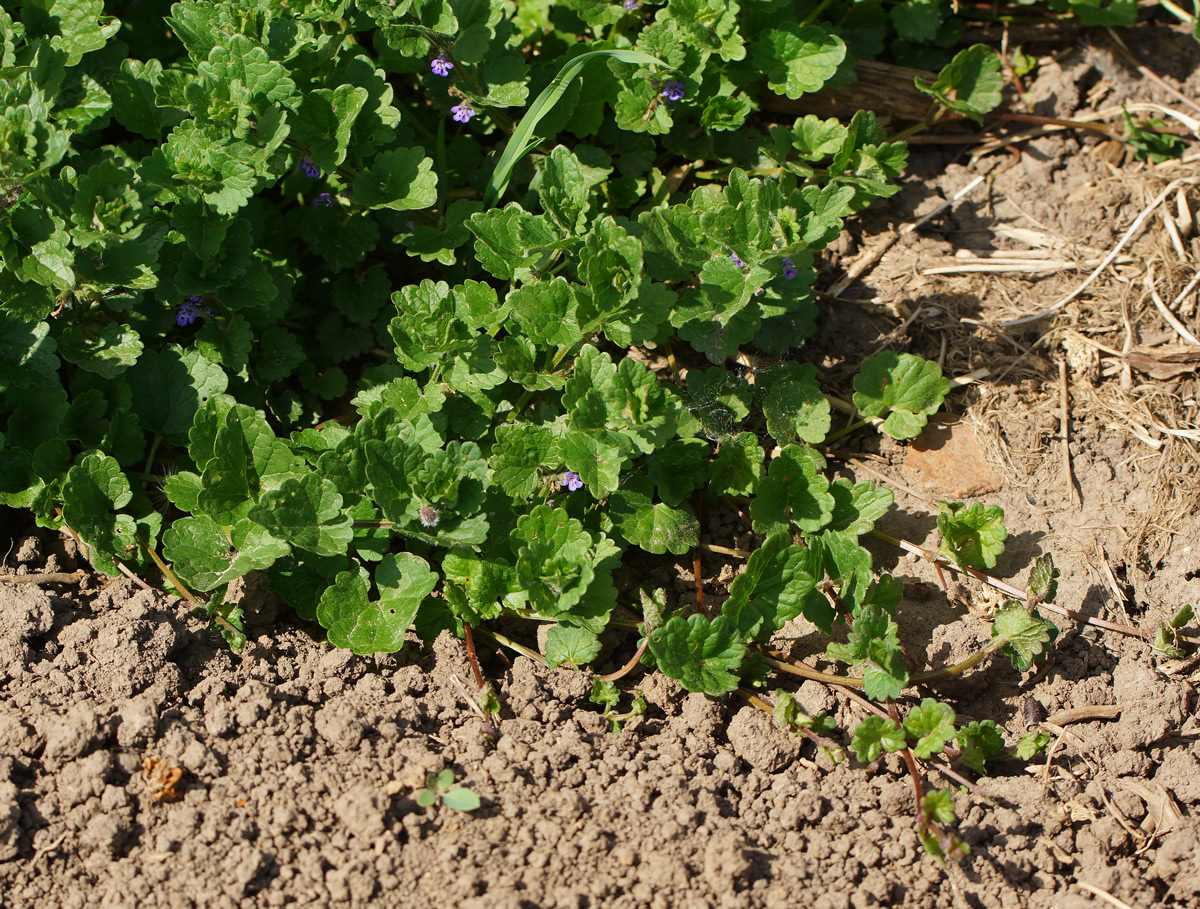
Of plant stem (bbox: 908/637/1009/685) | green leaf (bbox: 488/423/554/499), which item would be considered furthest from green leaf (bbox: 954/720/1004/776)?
green leaf (bbox: 488/423/554/499)

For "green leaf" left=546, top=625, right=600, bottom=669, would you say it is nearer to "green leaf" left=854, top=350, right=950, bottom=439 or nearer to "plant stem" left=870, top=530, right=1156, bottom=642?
"plant stem" left=870, top=530, right=1156, bottom=642

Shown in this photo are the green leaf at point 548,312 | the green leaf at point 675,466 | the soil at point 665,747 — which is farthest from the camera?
the green leaf at point 675,466

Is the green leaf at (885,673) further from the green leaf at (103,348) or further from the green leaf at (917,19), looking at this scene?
the green leaf at (917,19)

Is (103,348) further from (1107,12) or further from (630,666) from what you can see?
(1107,12)

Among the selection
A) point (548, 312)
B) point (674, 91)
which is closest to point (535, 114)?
point (674, 91)

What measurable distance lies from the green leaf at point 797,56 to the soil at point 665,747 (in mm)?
1106

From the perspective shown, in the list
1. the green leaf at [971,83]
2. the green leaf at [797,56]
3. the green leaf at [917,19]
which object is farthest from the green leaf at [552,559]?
the green leaf at [917,19]

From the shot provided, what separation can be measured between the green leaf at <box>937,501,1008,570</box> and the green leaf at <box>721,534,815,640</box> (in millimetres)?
600

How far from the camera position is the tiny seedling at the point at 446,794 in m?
2.75

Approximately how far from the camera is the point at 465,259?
413 centimetres

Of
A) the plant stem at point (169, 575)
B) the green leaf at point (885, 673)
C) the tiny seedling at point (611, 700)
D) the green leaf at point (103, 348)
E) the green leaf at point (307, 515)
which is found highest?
the green leaf at point (103, 348)

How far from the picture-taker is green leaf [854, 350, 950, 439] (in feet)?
12.9

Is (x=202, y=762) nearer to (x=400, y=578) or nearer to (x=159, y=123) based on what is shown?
(x=400, y=578)

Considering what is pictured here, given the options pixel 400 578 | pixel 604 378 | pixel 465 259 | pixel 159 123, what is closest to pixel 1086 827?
pixel 604 378
